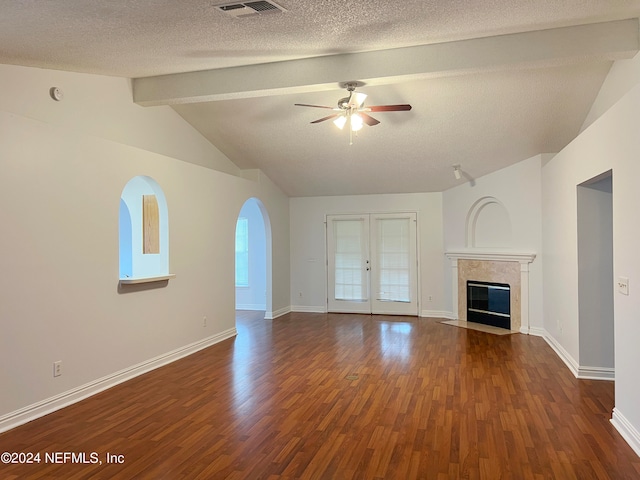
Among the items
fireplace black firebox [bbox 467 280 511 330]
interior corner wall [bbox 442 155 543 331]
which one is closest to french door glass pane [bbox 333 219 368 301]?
fireplace black firebox [bbox 467 280 511 330]

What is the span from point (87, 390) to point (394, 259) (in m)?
5.91

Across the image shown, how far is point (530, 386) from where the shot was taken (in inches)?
175

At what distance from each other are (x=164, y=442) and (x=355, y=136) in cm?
464

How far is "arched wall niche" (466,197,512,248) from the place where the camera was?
7.56 m

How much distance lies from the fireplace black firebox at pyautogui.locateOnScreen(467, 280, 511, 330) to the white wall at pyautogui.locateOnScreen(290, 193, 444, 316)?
624 millimetres

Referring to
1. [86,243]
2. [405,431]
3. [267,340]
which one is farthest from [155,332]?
[405,431]

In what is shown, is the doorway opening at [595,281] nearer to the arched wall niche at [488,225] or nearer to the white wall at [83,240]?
the arched wall niche at [488,225]

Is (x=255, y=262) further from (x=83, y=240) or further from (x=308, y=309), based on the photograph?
(x=83, y=240)

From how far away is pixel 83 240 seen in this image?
423cm

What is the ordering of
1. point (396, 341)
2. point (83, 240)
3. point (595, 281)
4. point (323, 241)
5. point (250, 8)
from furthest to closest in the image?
point (323, 241)
point (396, 341)
point (595, 281)
point (83, 240)
point (250, 8)

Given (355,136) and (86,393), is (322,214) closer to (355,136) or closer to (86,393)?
(355,136)

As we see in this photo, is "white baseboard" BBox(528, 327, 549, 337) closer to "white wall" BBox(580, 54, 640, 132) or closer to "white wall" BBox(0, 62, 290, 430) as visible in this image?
"white wall" BBox(580, 54, 640, 132)

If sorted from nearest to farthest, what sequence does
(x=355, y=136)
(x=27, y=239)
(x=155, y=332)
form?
(x=27, y=239) < (x=155, y=332) < (x=355, y=136)

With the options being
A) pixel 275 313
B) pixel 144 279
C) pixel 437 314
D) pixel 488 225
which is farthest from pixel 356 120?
pixel 437 314
